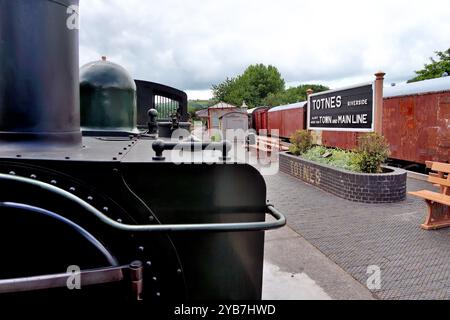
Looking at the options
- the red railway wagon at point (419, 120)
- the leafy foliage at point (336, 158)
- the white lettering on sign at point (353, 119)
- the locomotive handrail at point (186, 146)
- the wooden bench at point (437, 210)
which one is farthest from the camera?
the red railway wagon at point (419, 120)

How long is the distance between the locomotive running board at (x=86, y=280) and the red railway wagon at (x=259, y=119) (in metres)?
25.8

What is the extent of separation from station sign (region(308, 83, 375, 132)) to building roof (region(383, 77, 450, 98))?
2864 millimetres

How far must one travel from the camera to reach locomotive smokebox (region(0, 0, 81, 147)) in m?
1.87

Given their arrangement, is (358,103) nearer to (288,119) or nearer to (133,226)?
(133,226)

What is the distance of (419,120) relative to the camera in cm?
1033

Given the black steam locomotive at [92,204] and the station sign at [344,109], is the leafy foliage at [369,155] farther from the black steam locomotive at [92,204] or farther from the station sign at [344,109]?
the black steam locomotive at [92,204]

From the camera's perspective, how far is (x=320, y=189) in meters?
8.21

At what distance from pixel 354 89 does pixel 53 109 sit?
7962 millimetres

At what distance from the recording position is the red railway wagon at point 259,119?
27927mm

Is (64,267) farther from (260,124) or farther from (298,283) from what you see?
(260,124)

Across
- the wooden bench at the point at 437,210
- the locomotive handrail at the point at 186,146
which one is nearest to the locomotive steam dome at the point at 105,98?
the locomotive handrail at the point at 186,146

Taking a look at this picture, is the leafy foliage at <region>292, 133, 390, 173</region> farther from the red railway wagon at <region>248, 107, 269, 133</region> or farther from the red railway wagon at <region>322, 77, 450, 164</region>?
the red railway wagon at <region>248, 107, 269, 133</region>

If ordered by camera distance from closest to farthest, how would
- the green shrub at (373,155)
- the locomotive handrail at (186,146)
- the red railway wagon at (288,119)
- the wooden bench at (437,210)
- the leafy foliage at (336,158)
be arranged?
the locomotive handrail at (186,146)
the wooden bench at (437,210)
the green shrub at (373,155)
the leafy foliage at (336,158)
the red railway wagon at (288,119)
